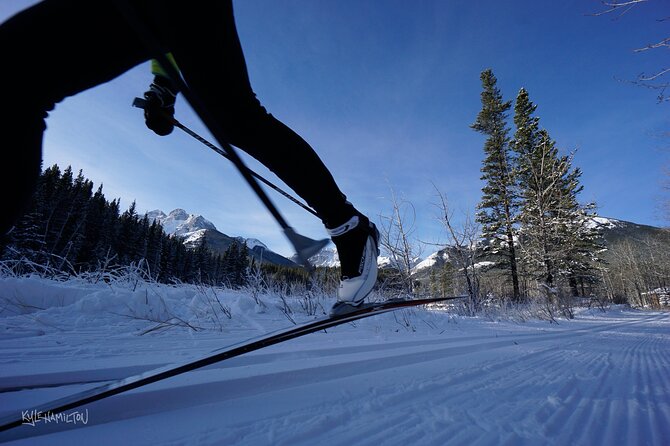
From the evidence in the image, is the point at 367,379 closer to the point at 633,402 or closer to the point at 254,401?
the point at 254,401

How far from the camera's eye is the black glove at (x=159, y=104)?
3.41ft

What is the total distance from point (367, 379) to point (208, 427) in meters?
0.45

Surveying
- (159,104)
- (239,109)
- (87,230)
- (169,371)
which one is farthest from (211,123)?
(87,230)

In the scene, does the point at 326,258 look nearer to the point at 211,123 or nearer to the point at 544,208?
the point at 211,123

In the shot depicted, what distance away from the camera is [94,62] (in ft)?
2.68

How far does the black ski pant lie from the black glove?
0.13 m

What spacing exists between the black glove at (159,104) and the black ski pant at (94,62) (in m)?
0.13

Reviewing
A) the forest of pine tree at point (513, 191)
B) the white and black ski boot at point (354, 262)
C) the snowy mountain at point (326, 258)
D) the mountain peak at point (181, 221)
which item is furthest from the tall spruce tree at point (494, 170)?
the mountain peak at point (181, 221)

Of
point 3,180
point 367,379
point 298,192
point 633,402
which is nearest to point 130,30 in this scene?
point 3,180

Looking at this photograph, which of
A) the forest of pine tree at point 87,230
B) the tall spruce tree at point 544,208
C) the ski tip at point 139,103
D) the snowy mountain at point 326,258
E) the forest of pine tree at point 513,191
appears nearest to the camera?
the ski tip at point 139,103

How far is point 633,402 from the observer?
0.65 m

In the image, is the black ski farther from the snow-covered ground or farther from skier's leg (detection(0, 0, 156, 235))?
skier's leg (detection(0, 0, 156, 235))

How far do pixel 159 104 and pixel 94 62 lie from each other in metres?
0.24

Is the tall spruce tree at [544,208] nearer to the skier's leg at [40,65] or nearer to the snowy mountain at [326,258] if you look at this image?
the snowy mountain at [326,258]
